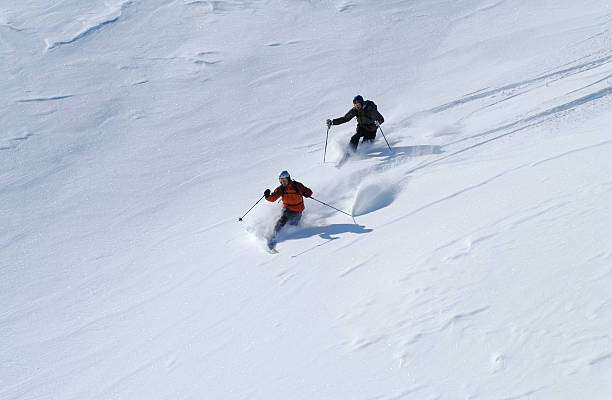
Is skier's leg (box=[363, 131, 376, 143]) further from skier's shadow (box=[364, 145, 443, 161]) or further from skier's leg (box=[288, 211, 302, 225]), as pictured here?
skier's leg (box=[288, 211, 302, 225])

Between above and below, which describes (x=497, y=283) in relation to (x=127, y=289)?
above

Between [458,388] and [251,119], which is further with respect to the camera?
[251,119]

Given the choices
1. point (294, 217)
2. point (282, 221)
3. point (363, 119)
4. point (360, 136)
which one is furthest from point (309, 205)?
point (363, 119)

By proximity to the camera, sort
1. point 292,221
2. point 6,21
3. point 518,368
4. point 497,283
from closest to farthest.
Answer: point 518,368 < point 497,283 < point 292,221 < point 6,21

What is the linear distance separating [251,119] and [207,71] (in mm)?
3583

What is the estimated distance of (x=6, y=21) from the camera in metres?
18.2

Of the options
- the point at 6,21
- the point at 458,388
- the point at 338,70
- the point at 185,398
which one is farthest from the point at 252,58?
the point at 458,388

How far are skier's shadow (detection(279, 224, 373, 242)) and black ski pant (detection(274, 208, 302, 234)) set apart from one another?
16 cm

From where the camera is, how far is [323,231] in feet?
26.4

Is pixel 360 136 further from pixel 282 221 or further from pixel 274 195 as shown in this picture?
pixel 282 221

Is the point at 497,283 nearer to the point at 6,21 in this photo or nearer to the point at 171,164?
the point at 171,164

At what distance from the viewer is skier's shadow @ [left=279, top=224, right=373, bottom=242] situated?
771 centimetres

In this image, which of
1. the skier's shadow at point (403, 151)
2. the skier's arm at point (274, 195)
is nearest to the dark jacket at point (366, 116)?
the skier's shadow at point (403, 151)

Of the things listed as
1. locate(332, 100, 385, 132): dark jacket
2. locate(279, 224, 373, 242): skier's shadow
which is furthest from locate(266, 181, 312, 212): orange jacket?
locate(332, 100, 385, 132): dark jacket
